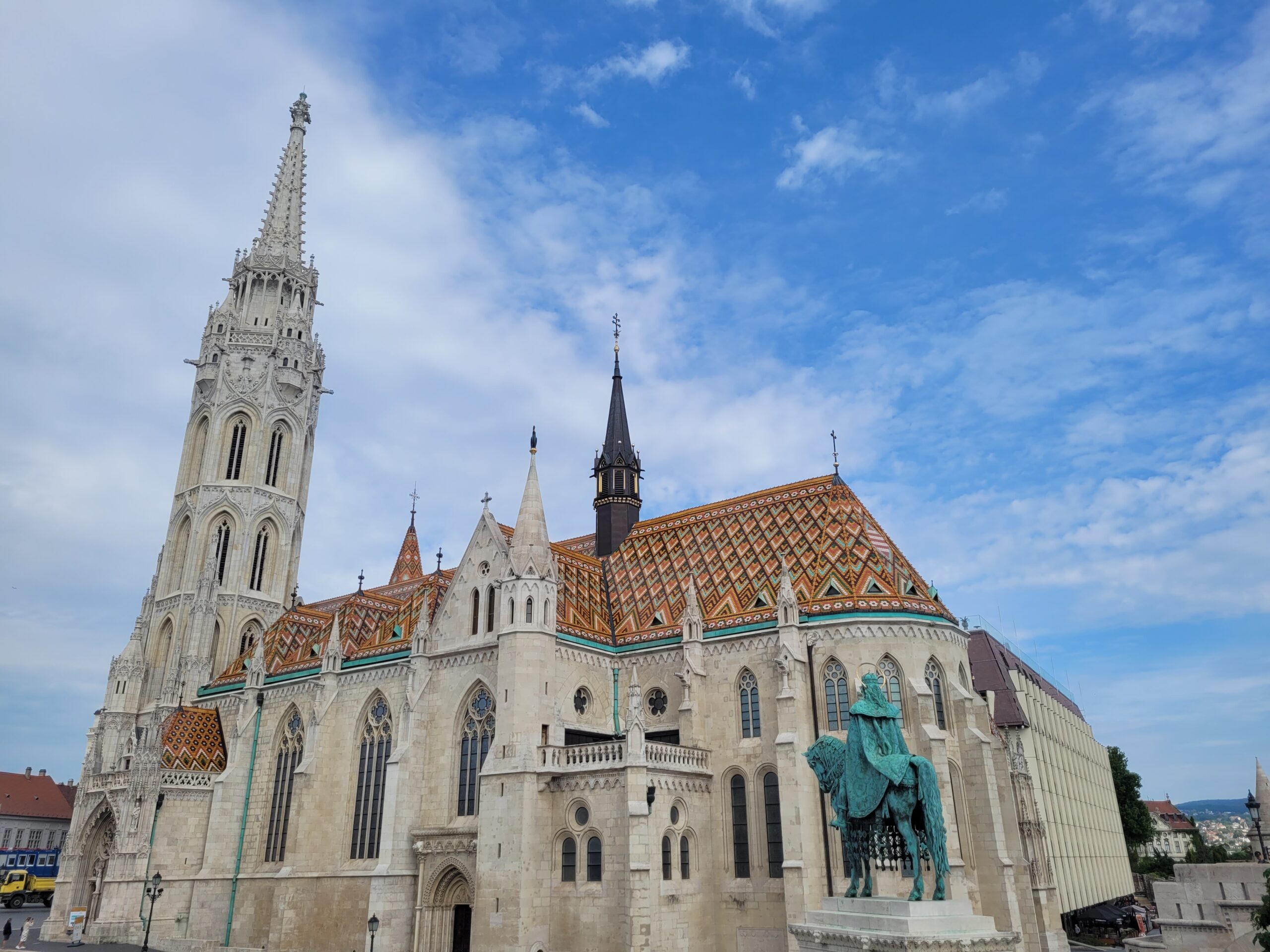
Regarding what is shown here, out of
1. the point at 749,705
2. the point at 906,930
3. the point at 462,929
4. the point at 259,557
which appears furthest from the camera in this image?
the point at 259,557

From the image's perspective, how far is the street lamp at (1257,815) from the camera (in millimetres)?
38188

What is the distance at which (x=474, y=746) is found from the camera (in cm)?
3200

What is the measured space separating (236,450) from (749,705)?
111 ft

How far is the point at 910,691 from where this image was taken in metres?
29.1

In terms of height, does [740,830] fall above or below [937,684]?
below

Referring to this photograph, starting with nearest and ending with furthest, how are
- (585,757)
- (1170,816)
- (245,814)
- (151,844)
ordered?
(585,757) → (151,844) → (245,814) → (1170,816)

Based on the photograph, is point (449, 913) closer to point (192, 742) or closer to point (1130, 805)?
point (192, 742)

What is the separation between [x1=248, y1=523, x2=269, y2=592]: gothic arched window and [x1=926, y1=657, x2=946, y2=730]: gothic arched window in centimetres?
3550

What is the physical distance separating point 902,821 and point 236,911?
1215 inches

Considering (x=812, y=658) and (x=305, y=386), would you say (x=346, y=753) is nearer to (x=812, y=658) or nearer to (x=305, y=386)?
(x=812, y=658)

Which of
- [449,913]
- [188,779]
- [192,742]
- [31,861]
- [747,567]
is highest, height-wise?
[747,567]

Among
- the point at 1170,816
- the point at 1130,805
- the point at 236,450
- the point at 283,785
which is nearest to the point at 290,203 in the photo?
the point at 236,450

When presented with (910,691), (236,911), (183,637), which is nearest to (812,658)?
(910,691)

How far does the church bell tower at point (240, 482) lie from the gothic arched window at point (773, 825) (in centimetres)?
2939
